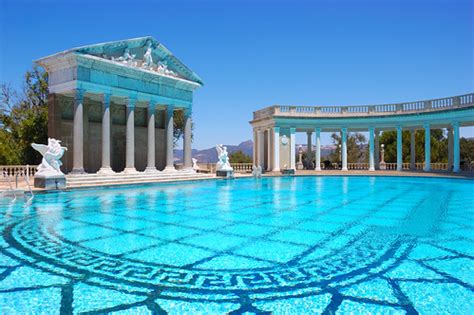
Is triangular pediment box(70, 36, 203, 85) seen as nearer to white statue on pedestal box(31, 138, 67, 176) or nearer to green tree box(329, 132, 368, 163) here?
white statue on pedestal box(31, 138, 67, 176)

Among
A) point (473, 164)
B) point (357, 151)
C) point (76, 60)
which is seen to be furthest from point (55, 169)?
point (357, 151)

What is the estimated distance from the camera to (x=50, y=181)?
16.0 m

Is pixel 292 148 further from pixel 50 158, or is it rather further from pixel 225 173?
pixel 50 158

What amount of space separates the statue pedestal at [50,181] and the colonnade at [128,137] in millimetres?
2627

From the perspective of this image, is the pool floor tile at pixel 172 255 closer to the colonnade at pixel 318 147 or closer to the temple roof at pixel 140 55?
the temple roof at pixel 140 55

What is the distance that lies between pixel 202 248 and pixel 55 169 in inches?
517

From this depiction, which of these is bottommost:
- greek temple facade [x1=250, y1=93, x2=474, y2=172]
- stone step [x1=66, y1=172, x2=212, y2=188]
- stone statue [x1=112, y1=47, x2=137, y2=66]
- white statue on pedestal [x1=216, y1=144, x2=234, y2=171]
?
stone step [x1=66, y1=172, x2=212, y2=188]

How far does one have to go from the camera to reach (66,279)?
4535mm

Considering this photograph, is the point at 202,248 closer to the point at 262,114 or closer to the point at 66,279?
the point at 66,279

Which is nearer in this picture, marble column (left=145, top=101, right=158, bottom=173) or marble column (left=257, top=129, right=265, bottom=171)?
marble column (left=145, top=101, right=158, bottom=173)

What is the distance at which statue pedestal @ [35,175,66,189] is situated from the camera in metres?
15.9

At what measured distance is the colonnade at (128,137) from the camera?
19.0 meters

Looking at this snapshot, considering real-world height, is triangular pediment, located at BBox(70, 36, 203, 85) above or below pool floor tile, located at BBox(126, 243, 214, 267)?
above

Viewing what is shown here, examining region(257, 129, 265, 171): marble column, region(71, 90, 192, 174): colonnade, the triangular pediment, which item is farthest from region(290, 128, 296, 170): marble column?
region(71, 90, 192, 174): colonnade
